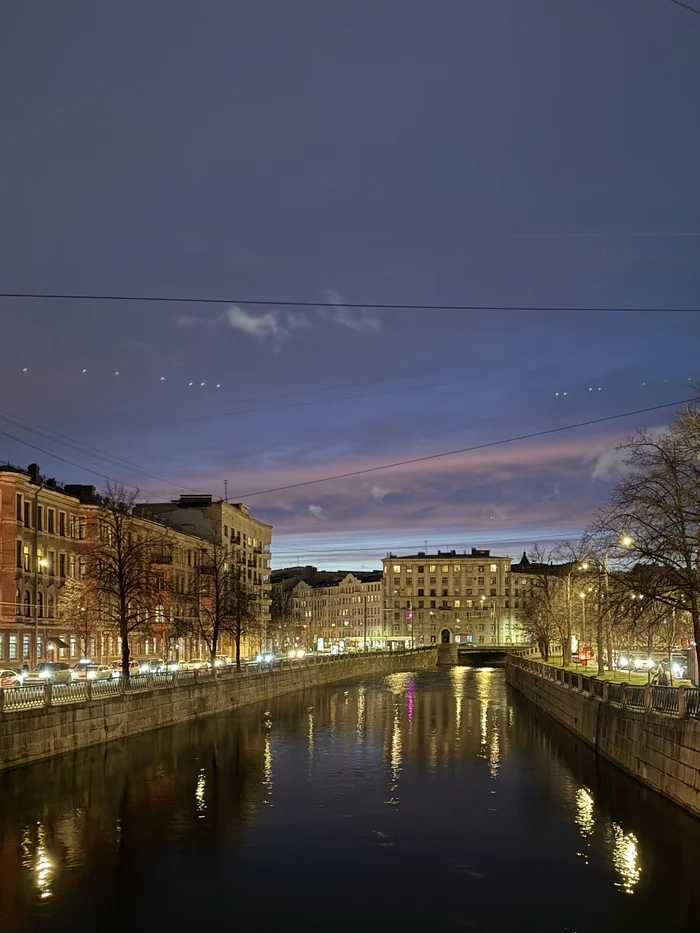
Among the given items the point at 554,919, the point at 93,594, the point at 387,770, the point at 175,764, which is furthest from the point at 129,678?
the point at 554,919

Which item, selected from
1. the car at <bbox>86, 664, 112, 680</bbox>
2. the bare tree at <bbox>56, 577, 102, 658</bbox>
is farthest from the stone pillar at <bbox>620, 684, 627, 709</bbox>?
the bare tree at <bbox>56, 577, 102, 658</bbox>

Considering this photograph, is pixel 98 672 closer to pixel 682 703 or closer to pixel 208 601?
pixel 682 703

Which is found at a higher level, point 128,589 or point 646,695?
point 128,589

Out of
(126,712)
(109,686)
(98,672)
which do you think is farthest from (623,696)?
(98,672)

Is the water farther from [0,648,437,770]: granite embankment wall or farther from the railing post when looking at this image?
the railing post

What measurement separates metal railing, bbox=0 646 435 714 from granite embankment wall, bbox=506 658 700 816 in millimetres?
22393

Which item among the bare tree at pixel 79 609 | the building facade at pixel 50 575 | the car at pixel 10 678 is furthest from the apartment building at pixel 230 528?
the car at pixel 10 678

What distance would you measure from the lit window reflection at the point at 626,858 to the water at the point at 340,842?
2.9 inches

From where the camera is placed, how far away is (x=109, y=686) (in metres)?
48.1

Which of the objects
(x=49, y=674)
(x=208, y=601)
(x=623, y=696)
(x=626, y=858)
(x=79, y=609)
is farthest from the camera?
(x=208, y=601)

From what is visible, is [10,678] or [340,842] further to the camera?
[10,678]

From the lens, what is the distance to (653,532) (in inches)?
1626

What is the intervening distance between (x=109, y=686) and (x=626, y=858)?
29.1 m

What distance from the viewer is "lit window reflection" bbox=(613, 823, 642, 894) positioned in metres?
23.3
